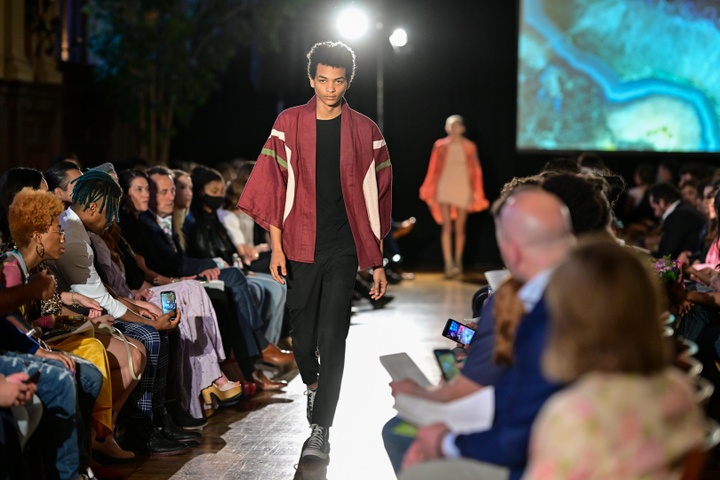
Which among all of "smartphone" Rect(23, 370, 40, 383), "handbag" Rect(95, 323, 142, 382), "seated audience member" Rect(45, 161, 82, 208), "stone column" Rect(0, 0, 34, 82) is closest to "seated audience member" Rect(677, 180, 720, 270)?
"handbag" Rect(95, 323, 142, 382)

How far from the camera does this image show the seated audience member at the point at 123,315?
4.21m

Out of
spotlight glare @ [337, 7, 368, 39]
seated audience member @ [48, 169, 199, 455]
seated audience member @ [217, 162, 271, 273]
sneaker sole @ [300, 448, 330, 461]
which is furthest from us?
spotlight glare @ [337, 7, 368, 39]

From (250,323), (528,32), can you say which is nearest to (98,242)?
(250,323)

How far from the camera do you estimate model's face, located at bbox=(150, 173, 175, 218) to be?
545 cm

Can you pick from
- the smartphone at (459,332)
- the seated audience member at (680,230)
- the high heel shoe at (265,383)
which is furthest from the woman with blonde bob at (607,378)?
the seated audience member at (680,230)

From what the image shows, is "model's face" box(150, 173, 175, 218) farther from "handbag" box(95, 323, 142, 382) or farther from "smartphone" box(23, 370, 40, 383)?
"smartphone" box(23, 370, 40, 383)

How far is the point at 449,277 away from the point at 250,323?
18.6 ft

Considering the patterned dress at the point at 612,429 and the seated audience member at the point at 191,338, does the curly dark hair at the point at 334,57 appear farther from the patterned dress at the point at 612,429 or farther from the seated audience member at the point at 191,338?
the patterned dress at the point at 612,429

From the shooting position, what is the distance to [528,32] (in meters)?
11.5

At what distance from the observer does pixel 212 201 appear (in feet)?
20.7

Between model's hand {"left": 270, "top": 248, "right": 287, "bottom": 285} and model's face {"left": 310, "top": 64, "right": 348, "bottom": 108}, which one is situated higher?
model's face {"left": 310, "top": 64, "right": 348, "bottom": 108}

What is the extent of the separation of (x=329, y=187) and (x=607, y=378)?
2.37 meters

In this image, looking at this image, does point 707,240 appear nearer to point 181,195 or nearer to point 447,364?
point 181,195

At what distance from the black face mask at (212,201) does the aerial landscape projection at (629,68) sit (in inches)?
236
